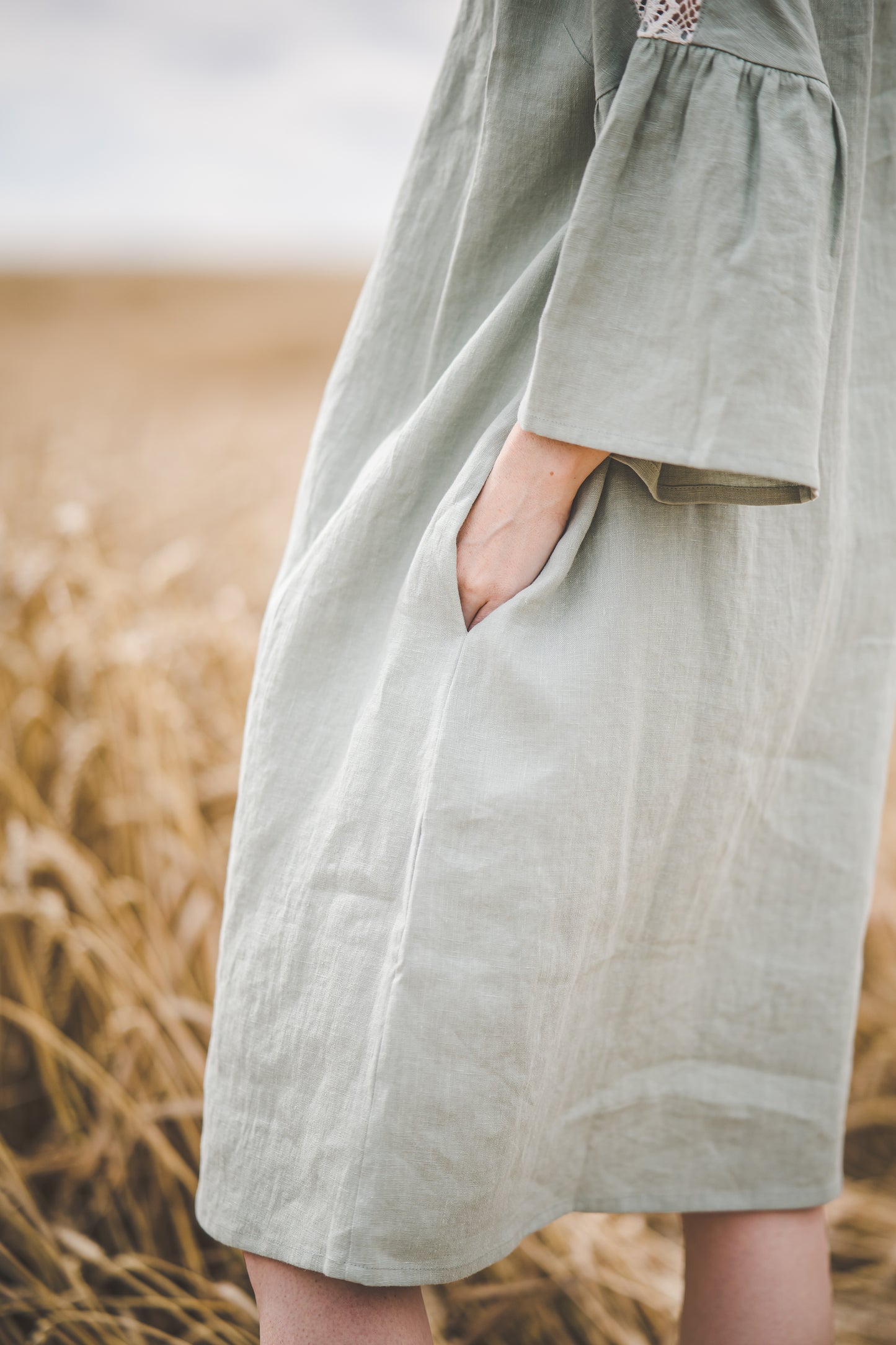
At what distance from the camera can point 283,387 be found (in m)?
7.75

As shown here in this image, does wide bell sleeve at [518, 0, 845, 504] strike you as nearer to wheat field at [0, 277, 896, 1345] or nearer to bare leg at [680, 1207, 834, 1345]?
bare leg at [680, 1207, 834, 1345]

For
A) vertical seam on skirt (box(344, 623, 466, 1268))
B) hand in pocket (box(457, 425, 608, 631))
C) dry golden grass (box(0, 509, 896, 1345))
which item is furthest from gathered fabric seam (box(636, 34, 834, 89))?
dry golden grass (box(0, 509, 896, 1345))

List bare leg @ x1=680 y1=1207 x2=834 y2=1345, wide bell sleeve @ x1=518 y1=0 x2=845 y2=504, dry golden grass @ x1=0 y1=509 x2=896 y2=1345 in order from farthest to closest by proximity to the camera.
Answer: dry golden grass @ x1=0 y1=509 x2=896 y2=1345 < bare leg @ x1=680 y1=1207 x2=834 y2=1345 < wide bell sleeve @ x1=518 y1=0 x2=845 y2=504

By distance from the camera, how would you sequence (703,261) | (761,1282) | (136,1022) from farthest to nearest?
(136,1022) < (761,1282) < (703,261)

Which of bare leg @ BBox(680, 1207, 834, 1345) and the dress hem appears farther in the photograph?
bare leg @ BBox(680, 1207, 834, 1345)

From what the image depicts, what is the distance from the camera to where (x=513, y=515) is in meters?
0.48

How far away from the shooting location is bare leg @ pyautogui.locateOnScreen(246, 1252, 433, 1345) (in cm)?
49

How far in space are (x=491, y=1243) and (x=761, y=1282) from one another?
244mm

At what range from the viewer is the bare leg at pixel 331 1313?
0.49 m

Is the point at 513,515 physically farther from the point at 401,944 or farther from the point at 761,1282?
the point at 761,1282

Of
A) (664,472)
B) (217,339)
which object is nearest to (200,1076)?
(664,472)

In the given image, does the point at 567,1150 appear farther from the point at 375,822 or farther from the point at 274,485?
the point at 274,485

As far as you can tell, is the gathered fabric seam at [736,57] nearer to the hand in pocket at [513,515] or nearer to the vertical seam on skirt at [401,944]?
the hand in pocket at [513,515]

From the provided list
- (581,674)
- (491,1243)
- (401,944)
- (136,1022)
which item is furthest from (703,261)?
(136,1022)
